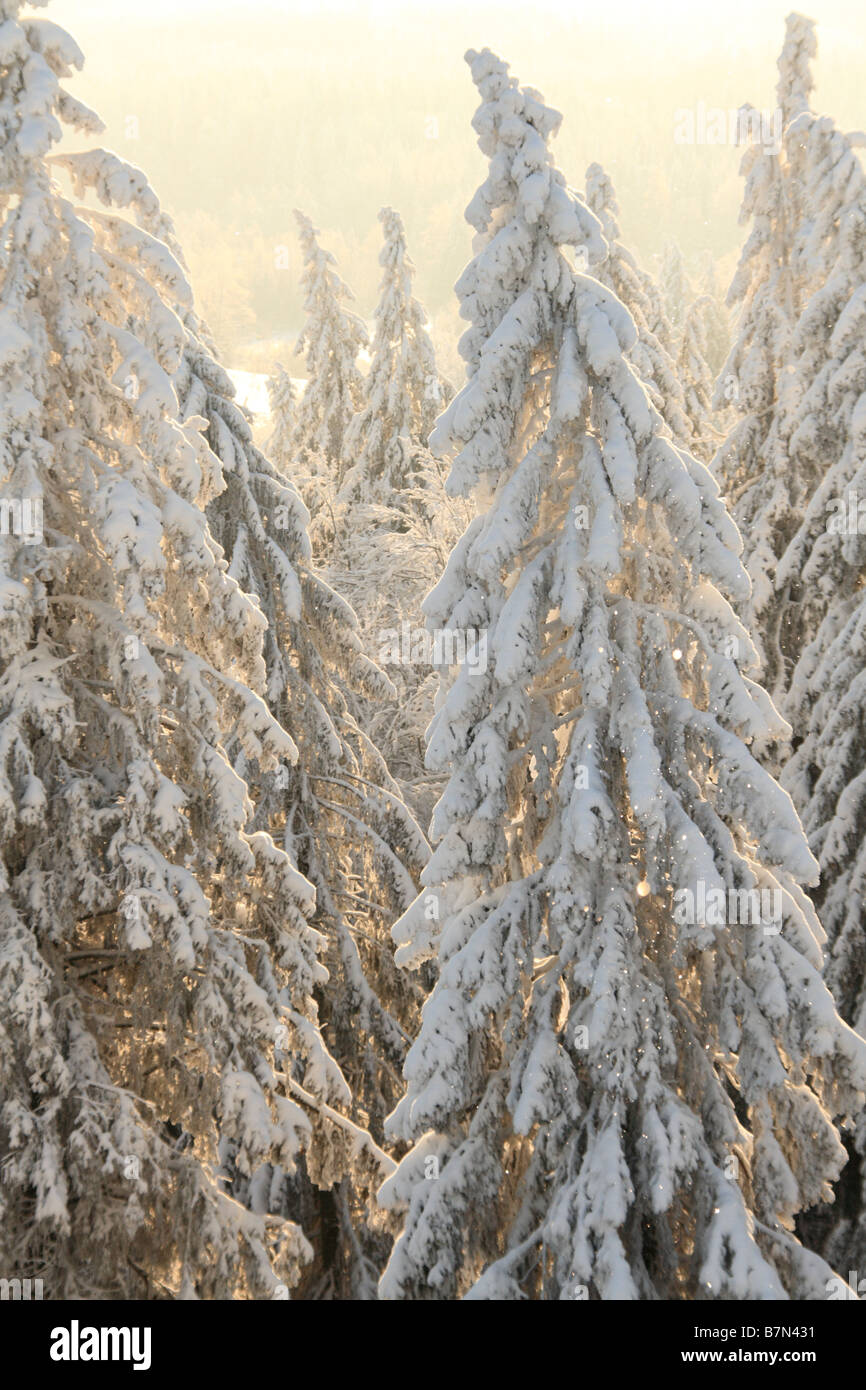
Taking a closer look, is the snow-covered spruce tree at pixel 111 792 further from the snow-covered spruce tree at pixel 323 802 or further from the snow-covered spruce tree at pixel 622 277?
the snow-covered spruce tree at pixel 622 277

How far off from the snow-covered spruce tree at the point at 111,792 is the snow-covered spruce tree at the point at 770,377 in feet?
30.1

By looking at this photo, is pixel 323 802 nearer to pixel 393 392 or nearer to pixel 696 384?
pixel 393 392

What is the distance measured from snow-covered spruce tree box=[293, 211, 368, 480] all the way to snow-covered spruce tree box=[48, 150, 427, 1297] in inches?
555

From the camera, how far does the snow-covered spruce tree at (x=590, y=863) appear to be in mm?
7281

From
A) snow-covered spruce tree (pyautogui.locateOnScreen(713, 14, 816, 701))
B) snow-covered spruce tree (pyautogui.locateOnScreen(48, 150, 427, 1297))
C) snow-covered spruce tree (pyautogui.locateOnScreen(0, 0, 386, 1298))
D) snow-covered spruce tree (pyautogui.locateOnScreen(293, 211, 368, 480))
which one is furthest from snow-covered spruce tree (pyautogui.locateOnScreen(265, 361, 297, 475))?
snow-covered spruce tree (pyautogui.locateOnScreen(0, 0, 386, 1298))

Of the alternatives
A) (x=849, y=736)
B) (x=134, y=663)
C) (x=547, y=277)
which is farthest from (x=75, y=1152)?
(x=849, y=736)

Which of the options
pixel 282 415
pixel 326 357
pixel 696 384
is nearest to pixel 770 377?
pixel 696 384

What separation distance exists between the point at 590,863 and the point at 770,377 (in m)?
11.4

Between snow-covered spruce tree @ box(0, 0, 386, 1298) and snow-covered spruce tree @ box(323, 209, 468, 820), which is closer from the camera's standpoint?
snow-covered spruce tree @ box(0, 0, 386, 1298)

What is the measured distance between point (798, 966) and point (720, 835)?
987 mm

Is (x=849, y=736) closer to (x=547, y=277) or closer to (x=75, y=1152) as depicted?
(x=547, y=277)

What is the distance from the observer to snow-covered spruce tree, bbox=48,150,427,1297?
1216 cm

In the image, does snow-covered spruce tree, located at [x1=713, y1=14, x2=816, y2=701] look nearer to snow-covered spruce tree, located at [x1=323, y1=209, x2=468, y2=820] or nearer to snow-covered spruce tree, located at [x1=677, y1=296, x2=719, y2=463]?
snow-covered spruce tree, located at [x1=323, y1=209, x2=468, y2=820]

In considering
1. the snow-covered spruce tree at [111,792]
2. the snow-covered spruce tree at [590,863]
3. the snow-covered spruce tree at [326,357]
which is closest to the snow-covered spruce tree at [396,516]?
the snow-covered spruce tree at [326,357]
